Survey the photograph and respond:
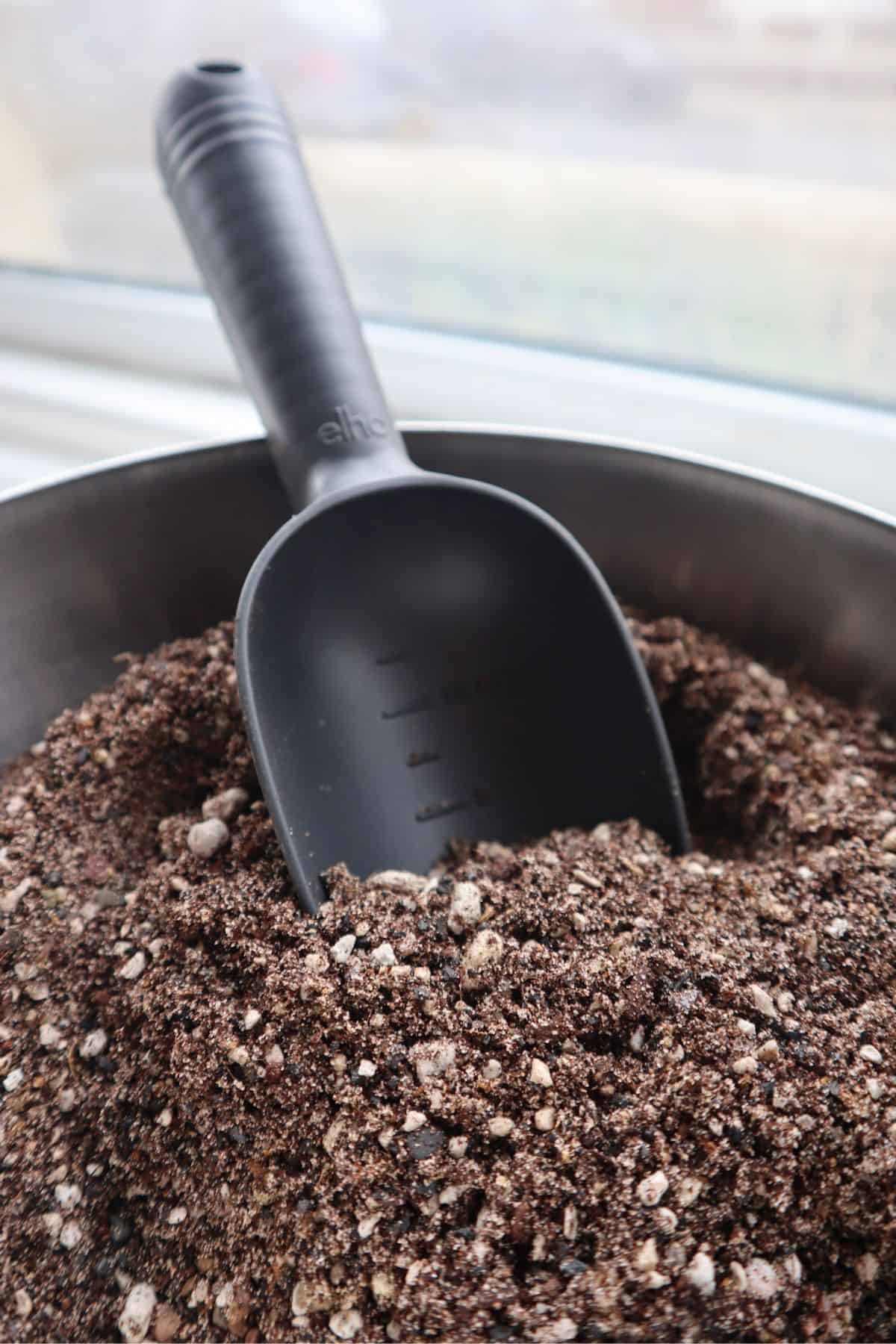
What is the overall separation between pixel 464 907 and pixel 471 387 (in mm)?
565

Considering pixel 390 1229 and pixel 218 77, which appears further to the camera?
pixel 218 77

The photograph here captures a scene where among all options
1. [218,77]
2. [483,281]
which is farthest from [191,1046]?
[483,281]

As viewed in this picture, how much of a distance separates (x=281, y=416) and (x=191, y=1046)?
1.18ft

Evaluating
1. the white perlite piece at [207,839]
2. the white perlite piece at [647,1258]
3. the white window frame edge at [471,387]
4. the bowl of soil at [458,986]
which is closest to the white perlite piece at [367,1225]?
the bowl of soil at [458,986]

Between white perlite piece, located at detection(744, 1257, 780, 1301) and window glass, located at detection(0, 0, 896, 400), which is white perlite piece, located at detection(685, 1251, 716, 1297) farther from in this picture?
window glass, located at detection(0, 0, 896, 400)

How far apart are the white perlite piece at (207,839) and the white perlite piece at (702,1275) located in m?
0.31

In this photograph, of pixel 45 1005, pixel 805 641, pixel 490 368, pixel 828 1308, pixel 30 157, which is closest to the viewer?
pixel 828 1308

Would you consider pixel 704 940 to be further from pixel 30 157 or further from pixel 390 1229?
pixel 30 157

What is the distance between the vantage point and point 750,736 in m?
0.63

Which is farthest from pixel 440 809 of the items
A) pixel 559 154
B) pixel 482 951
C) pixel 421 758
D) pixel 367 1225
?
pixel 559 154

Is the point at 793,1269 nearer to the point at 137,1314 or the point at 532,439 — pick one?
the point at 137,1314

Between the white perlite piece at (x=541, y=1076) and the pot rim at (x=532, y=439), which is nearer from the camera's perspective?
the white perlite piece at (x=541, y=1076)

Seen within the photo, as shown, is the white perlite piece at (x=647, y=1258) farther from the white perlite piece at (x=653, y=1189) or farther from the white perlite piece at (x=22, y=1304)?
the white perlite piece at (x=22, y=1304)

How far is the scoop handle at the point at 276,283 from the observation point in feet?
2.00
